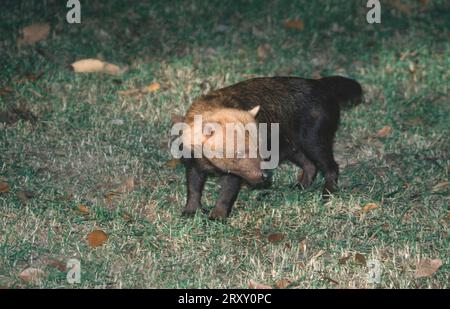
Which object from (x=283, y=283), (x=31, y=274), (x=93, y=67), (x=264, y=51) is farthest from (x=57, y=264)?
(x=264, y=51)

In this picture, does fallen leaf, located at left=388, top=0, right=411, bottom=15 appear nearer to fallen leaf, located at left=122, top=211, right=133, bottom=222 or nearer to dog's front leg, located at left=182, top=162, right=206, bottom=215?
dog's front leg, located at left=182, top=162, right=206, bottom=215

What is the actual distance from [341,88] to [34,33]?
12.9ft

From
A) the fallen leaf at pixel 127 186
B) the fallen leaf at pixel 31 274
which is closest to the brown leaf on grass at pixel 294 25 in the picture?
the fallen leaf at pixel 127 186

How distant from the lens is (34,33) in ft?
33.6

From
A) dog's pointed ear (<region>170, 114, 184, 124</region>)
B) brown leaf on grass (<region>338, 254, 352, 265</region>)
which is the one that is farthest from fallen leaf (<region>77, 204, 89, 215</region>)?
brown leaf on grass (<region>338, 254, 352, 265</region>)

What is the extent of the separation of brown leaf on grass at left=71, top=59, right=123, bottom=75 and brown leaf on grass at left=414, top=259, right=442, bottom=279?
4.54 metres

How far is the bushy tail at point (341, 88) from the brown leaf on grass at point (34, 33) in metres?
3.70

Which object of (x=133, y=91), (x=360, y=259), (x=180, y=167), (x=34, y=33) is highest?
(x=34, y=33)

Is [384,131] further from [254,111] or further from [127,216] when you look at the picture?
[127,216]

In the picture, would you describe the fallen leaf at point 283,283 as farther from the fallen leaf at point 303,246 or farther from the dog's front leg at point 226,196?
the dog's front leg at point 226,196

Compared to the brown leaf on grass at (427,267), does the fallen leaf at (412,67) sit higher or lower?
higher

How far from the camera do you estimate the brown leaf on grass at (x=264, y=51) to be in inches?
401

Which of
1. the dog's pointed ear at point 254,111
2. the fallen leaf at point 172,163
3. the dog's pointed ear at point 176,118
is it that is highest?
the dog's pointed ear at point 254,111

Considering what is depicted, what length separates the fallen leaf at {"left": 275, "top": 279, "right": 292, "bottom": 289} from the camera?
20.2 feet
